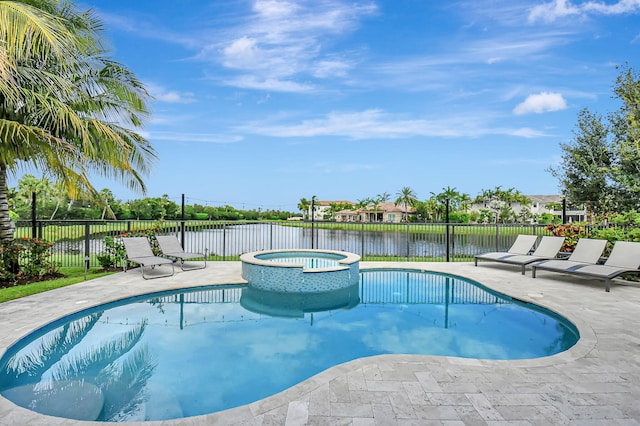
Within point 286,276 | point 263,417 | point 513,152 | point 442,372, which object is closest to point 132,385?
point 263,417

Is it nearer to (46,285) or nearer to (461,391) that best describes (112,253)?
(46,285)

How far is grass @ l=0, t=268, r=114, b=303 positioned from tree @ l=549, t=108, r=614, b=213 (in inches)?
781

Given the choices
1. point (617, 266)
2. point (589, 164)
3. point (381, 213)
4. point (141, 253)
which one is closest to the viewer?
point (617, 266)

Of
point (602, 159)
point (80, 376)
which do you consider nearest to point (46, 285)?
point (80, 376)

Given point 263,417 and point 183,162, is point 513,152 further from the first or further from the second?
point 263,417

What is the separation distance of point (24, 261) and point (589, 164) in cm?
2173

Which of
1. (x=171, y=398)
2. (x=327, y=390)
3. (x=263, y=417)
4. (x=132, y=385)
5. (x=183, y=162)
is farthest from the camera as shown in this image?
(x=183, y=162)

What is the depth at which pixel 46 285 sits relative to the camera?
7.09m

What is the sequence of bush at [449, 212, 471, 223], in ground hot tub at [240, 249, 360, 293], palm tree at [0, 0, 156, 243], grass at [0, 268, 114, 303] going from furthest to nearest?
bush at [449, 212, 471, 223], in ground hot tub at [240, 249, 360, 293], palm tree at [0, 0, 156, 243], grass at [0, 268, 114, 303]

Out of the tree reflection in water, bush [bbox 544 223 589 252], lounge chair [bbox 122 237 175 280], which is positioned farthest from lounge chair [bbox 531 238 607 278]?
lounge chair [bbox 122 237 175 280]

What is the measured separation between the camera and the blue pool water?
3389 millimetres

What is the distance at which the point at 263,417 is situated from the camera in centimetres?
257

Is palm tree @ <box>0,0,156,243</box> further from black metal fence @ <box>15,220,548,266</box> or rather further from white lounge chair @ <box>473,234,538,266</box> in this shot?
white lounge chair @ <box>473,234,538,266</box>

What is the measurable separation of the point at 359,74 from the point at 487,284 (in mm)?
12645
